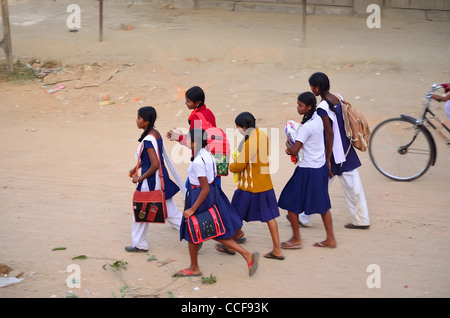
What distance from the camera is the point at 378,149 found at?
8.26 metres

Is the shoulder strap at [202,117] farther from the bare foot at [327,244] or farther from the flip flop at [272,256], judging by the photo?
the bare foot at [327,244]

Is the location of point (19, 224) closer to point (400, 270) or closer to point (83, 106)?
point (400, 270)

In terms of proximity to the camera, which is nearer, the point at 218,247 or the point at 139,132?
the point at 218,247

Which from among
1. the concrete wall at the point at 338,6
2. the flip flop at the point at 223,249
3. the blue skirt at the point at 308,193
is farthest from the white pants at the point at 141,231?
the concrete wall at the point at 338,6

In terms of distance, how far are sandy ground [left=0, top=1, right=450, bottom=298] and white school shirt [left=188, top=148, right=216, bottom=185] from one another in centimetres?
92

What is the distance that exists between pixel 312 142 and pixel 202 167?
3.89 feet

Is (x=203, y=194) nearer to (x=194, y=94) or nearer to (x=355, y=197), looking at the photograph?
(x=194, y=94)

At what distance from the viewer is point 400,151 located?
25.6 ft

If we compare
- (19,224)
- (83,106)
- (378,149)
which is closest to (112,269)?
(19,224)

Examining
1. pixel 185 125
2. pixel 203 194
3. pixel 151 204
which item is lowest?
pixel 185 125

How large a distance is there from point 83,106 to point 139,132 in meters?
1.83

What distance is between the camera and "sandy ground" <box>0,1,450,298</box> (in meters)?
5.62

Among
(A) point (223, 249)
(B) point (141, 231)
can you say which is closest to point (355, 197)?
(A) point (223, 249)
